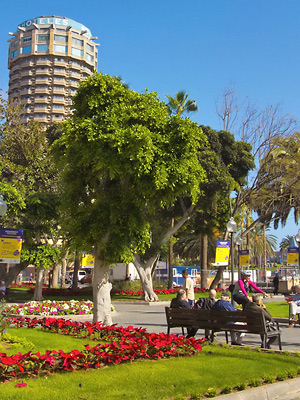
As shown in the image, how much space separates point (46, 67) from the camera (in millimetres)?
103438

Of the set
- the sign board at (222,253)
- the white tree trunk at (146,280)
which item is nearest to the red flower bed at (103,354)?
the sign board at (222,253)

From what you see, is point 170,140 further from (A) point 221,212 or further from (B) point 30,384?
(A) point 221,212

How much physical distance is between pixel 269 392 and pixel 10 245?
16.4 metres

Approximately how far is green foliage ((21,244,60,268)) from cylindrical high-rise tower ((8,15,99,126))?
256 feet

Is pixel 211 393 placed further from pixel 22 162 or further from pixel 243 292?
pixel 22 162

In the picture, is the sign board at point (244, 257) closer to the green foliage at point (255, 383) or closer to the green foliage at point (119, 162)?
the green foliage at point (119, 162)

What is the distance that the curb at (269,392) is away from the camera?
19.8 feet

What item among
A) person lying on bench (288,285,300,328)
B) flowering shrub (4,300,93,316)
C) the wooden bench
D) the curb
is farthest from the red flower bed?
flowering shrub (4,300,93,316)

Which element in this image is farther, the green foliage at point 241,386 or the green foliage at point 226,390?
the green foliage at point 241,386

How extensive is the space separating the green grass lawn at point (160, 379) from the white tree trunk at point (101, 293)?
4883mm

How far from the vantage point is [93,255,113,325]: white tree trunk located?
504 inches

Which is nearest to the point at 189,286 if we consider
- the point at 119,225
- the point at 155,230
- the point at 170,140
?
the point at 119,225

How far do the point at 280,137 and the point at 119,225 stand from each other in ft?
60.0

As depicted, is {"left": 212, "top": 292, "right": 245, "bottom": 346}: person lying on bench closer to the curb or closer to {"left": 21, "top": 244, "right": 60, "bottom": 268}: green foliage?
the curb
